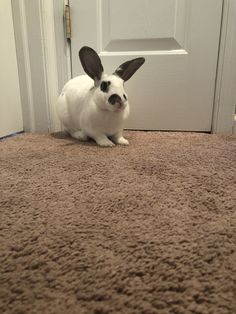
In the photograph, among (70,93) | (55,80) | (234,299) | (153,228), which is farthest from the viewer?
(55,80)

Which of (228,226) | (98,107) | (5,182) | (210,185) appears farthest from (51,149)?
(228,226)

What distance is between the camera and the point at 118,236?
429mm

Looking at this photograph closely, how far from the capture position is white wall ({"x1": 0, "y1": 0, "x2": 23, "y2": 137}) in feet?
3.85

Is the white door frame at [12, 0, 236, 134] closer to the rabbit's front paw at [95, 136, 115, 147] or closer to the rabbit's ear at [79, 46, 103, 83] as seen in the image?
the rabbit's ear at [79, 46, 103, 83]

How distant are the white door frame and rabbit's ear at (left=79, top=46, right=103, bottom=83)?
0.30m

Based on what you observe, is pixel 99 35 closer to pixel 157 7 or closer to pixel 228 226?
pixel 157 7

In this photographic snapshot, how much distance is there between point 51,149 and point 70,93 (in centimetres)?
31

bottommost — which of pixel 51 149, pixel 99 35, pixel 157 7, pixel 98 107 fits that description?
pixel 51 149

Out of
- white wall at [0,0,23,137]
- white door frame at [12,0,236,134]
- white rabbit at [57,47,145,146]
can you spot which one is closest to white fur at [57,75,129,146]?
white rabbit at [57,47,145,146]

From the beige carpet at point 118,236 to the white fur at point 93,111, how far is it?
0.82ft

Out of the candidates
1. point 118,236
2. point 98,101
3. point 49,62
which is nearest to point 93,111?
point 98,101

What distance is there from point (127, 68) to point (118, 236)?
0.78 m

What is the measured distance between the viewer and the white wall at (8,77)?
3.85ft

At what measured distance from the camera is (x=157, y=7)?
1166 mm
